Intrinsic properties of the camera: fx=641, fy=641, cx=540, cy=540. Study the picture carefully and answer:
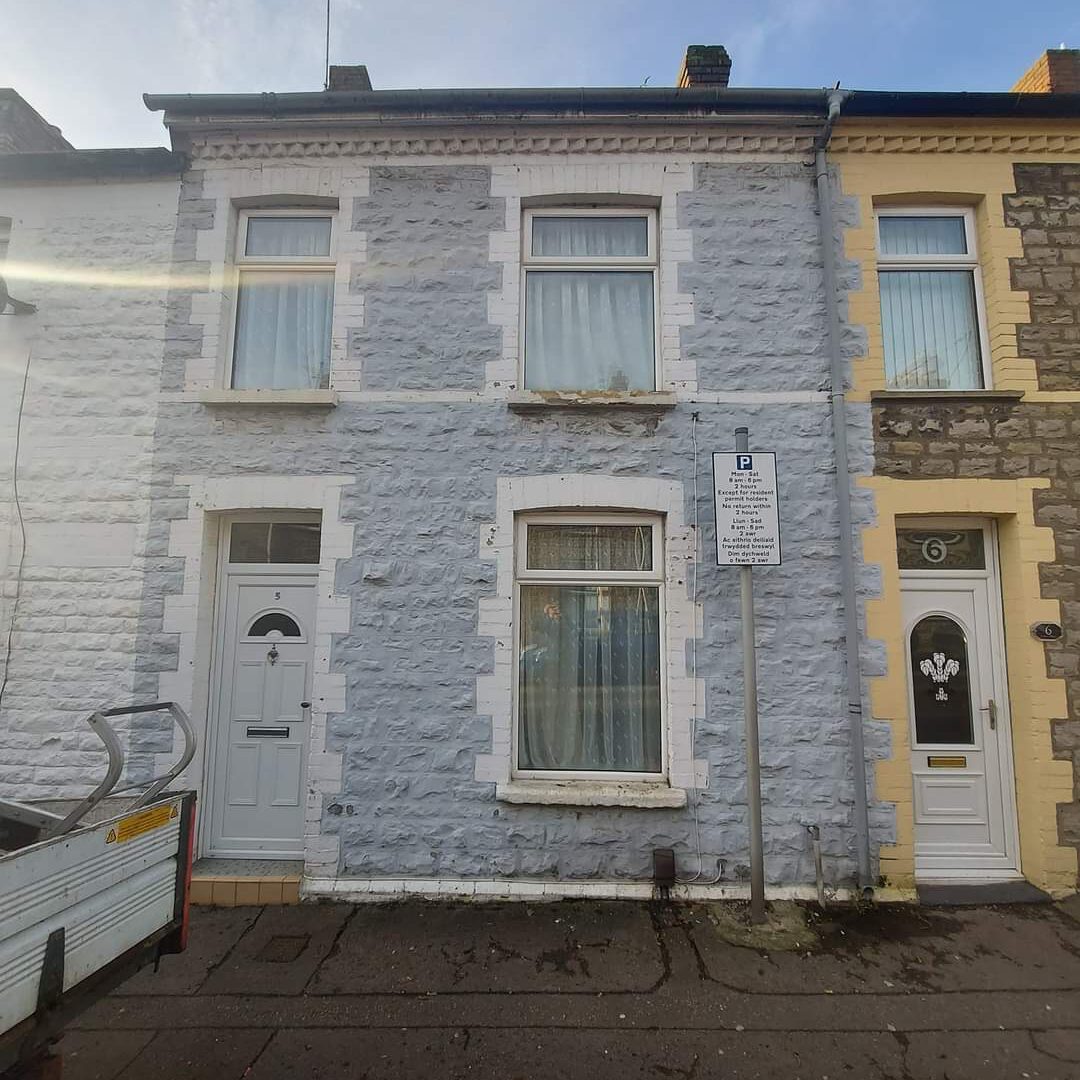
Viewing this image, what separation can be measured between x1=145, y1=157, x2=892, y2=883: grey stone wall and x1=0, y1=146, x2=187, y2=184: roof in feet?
1.44

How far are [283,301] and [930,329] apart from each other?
18.3ft

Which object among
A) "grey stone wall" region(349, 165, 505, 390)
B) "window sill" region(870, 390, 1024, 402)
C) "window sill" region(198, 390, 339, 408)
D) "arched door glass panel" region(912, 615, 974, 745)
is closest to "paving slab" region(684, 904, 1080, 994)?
"arched door glass panel" region(912, 615, 974, 745)

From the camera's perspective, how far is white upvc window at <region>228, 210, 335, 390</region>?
18.0 ft

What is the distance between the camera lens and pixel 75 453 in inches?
204

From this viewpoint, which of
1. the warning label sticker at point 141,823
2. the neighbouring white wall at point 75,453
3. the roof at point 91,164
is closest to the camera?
the warning label sticker at point 141,823

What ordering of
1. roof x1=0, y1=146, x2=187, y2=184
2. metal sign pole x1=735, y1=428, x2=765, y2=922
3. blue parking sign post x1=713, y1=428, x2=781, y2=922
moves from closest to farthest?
metal sign pole x1=735, y1=428, x2=765, y2=922 < blue parking sign post x1=713, y1=428, x2=781, y2=922 < roof x1=0, y1=146, x2=187, y2=184

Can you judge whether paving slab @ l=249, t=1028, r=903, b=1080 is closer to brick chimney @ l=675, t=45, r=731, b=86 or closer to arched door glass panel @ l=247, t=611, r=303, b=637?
arched door glass panel @ l=247, t=611, r=303, b=637

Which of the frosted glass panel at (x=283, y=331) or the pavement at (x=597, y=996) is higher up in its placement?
the frosted glass panel at (x=283, y=331)

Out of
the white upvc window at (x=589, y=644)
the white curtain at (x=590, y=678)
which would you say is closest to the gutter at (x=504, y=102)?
the white upvc window at (x=589, y=644)

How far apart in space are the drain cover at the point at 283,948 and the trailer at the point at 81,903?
100cm

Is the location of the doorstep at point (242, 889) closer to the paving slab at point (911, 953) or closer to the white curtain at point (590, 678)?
the white curtain at point (590, 678)

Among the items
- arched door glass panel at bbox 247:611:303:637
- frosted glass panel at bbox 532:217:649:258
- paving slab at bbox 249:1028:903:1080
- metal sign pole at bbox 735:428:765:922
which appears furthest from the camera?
frosted glass panel at bbox 532:217:649:258

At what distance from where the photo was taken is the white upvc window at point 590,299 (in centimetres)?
545

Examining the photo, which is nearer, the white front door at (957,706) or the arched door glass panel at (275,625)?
the white front door at (957,706)
